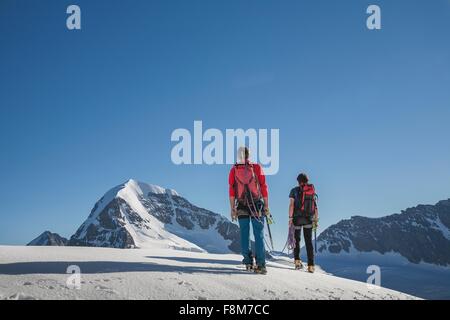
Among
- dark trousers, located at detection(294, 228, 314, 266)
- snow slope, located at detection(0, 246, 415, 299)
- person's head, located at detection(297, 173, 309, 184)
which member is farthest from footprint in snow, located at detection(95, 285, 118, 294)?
person's head, located at detection(297, 173, 309, 184)

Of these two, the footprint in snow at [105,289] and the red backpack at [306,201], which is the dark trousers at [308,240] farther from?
the footprint in snow at [105,289]

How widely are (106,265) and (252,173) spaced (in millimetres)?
3469

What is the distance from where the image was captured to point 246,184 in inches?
316

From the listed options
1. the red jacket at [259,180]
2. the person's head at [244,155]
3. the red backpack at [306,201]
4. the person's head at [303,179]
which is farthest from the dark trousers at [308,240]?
the person's head at [244,155]

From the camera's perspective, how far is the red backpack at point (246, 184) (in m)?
7.97

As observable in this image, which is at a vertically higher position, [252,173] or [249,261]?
[252,173]

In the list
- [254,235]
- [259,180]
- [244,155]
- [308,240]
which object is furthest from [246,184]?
[308,240]

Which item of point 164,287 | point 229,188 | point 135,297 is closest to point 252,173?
point 229,188

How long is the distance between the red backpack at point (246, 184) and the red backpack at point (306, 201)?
2.30 meters

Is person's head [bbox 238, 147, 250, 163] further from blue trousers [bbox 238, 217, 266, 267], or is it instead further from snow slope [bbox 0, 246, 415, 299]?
snow slope [bbox 0, 246, 415, 299]

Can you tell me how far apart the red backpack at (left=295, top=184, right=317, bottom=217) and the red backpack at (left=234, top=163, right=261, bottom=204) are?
90.5 inches

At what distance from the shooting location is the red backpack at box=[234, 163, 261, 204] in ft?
26.1

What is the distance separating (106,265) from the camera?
6.72 metres
